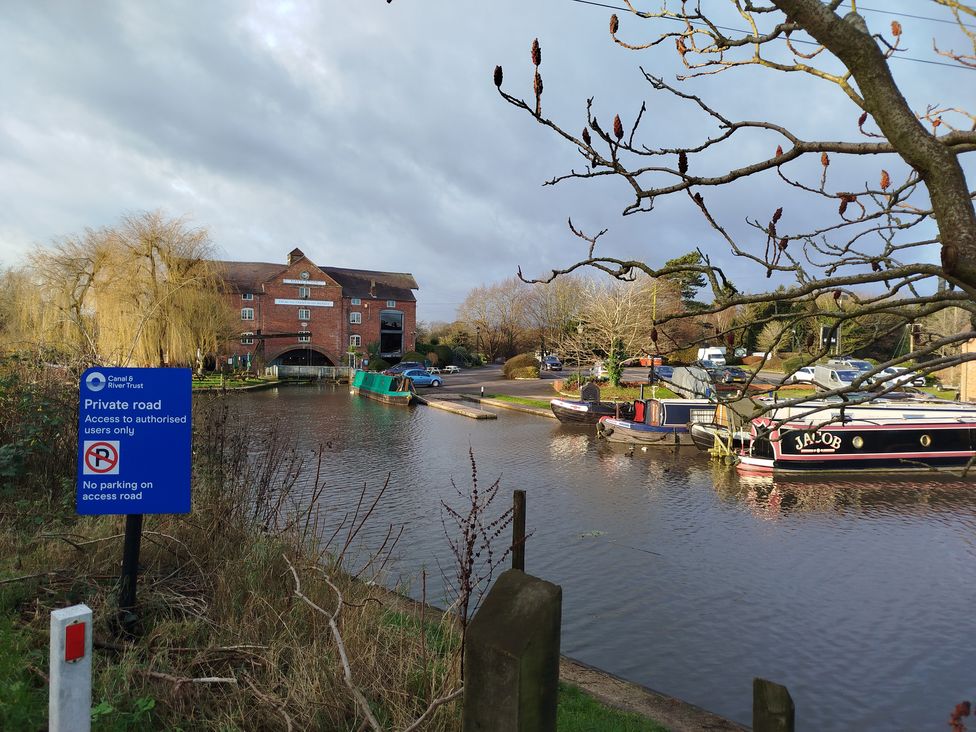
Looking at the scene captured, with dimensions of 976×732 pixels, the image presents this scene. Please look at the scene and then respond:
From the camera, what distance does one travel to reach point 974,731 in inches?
258

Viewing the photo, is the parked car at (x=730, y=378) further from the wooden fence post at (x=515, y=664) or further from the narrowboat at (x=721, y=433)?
the narrowboat at (x=721, y=433)

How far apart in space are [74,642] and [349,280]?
64361mm

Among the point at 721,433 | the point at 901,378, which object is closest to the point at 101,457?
Answer: the point at 901,378

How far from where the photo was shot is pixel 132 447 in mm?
4922

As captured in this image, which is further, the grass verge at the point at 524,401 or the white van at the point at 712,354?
the grass verge at the point at 524,401

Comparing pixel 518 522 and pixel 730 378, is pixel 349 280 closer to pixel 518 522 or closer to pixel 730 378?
pixel 518 522

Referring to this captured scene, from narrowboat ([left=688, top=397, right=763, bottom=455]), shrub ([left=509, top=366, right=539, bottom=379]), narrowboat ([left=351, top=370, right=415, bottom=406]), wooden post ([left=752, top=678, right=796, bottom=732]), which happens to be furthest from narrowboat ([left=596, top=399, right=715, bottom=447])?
shrub ([left=509, top=366, right=539, bottom=379])

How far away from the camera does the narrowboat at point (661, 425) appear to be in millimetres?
24172

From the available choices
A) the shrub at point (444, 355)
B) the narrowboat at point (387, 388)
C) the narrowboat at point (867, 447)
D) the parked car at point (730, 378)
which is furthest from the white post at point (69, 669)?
the shrub at point (444, 355)

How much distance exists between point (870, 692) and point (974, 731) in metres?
0.95

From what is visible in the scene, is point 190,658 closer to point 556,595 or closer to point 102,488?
point 102,488

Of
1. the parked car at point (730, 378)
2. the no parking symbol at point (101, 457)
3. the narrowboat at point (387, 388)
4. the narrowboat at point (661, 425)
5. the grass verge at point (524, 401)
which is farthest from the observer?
the narrowboat at point (387, 388)

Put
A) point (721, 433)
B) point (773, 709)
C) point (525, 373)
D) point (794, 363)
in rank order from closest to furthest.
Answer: point (773, 709) < point (794, 363) < point (721, 433) < point (525, 373)

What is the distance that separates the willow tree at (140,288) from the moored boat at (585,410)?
15450mm
